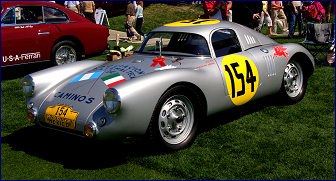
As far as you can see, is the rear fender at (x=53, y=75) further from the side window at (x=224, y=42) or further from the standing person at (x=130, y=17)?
the standing person at (x=130, y=17)

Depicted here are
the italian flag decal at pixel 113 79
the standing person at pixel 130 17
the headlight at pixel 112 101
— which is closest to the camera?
the headlight at pixel 112 101

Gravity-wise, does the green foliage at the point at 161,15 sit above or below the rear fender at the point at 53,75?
above

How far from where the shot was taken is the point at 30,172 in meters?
4.11

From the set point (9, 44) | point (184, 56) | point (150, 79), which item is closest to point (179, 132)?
point (150, 79)

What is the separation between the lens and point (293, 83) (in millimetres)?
6109

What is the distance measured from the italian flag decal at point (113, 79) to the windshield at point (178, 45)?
949 millimetres

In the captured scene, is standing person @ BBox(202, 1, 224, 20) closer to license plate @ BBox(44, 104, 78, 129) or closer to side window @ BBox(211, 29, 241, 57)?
side window @ BBox(211, 29, 241, 57)

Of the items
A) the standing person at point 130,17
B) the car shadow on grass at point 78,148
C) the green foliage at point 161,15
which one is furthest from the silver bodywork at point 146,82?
the green foliage at point 161,15

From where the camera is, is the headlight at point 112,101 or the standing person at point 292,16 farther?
the standing person at point 292,16

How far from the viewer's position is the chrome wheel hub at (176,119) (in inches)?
171

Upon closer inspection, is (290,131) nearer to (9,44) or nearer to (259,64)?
(259,64)

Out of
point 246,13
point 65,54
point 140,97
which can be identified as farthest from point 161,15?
point 140,97

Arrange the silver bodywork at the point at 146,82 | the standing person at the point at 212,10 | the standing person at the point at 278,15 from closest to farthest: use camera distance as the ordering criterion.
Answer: the silver bodywork at the point at 146,82 < the standing person at the point at 212,10 < the standing person at the point at 278,15

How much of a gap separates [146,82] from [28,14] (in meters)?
5.46
